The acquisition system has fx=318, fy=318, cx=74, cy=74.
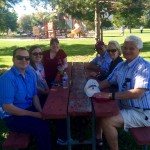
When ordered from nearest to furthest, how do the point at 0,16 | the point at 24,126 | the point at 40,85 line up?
the point at 24,126, the point at 40,85, the point at 0,16

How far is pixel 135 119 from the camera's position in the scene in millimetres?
3506

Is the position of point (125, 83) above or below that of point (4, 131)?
above

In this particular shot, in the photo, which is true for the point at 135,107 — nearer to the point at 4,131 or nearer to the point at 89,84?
the point at 89,84

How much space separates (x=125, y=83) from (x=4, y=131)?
2.38 meters

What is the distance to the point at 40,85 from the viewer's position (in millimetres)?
4918

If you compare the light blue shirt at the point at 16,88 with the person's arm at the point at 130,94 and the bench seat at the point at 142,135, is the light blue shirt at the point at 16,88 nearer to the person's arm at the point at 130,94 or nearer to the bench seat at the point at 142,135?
the person's arm at the point at 130,94

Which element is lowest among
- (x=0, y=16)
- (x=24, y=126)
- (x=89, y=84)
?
(x=24, y=126)

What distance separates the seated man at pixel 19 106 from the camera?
344 cm

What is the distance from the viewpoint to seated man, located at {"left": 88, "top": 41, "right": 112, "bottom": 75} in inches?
232

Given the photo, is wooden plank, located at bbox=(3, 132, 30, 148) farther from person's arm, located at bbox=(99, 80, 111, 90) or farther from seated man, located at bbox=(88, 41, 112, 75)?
seated man, located at bbox=(88, 41, 112, 75)

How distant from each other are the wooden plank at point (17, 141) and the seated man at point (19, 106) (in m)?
0.06

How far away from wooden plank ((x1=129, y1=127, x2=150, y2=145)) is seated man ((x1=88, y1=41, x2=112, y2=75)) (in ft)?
7.56

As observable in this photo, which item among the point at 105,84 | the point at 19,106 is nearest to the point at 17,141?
the point at 19,106

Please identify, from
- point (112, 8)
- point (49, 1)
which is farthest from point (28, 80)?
point (112, 8)
